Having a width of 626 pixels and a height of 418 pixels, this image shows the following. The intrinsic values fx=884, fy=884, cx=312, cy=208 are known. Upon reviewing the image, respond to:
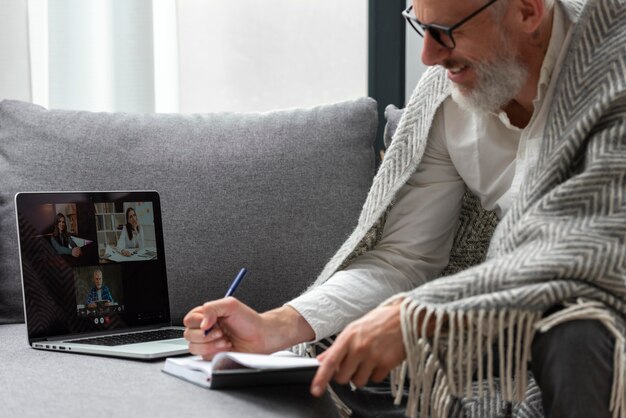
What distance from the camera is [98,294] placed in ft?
4.97

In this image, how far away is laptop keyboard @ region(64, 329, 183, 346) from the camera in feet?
4.68

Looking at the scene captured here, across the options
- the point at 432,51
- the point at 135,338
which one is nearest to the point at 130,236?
the point at 135,338

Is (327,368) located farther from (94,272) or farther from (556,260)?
(94,272)

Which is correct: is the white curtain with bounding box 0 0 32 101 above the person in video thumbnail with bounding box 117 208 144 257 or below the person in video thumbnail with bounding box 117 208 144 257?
above

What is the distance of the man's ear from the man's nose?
120 mm

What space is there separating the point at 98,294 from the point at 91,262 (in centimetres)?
6

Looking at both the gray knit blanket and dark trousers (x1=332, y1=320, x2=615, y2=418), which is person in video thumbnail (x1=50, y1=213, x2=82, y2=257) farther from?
dark trousers (x1=332, y1=320, x2=615, y2=418)

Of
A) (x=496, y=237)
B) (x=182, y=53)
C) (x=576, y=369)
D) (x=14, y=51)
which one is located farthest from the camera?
(x=182, y=53)

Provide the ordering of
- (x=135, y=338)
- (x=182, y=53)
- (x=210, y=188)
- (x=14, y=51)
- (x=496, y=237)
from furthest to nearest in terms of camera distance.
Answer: (x=182, y=53) → (x=14, y=51) → (x=210, y=188) → (x=135, y=338) → (x=496, y=237)

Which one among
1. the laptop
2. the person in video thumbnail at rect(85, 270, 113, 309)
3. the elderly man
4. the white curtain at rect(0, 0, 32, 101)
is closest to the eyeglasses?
the elderly man

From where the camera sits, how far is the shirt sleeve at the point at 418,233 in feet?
4.86

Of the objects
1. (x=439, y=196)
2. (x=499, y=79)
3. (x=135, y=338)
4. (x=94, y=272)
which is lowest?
(x=135, y=338)

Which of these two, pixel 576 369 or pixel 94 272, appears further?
pixel 94 272

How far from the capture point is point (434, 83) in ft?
5.12
